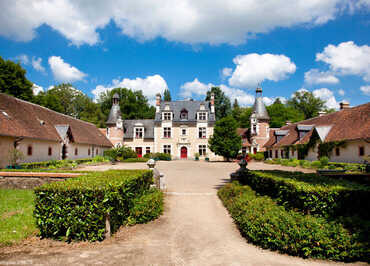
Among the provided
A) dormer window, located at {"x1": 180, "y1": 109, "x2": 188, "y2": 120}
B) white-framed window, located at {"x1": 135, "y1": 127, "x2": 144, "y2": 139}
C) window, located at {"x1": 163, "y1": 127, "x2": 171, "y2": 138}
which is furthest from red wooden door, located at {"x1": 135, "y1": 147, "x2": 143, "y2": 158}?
dormer window, located at {"x1": 180, "y1": 109, "x2": 188, "y2": 120}

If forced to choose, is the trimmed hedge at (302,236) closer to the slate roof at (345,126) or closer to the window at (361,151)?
the slate roof at (345,126)

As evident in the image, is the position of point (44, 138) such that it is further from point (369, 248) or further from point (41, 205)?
point (369, 248)

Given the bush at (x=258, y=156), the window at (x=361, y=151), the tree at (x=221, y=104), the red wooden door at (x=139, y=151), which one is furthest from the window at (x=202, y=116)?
the tree at (x=221, y=104)

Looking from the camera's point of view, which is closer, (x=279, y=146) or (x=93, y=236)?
(x=93, y=236)

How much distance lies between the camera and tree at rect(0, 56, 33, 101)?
109ft

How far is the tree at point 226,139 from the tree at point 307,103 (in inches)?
1330

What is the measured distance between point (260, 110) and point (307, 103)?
26.1 m

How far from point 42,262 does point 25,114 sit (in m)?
21.6

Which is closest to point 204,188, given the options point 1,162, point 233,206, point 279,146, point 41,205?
point 233,206

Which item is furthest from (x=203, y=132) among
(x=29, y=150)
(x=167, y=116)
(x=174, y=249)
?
(x=174, y=249)

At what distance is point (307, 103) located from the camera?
60906 mm

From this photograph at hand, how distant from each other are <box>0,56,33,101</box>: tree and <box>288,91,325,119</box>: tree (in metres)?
59.9

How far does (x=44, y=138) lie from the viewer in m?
21.2

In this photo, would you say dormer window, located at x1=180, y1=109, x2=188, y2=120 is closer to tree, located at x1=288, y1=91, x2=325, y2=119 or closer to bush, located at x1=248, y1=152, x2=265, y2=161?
bush, located at x1=248, y1=152, x2=265, y2=161
